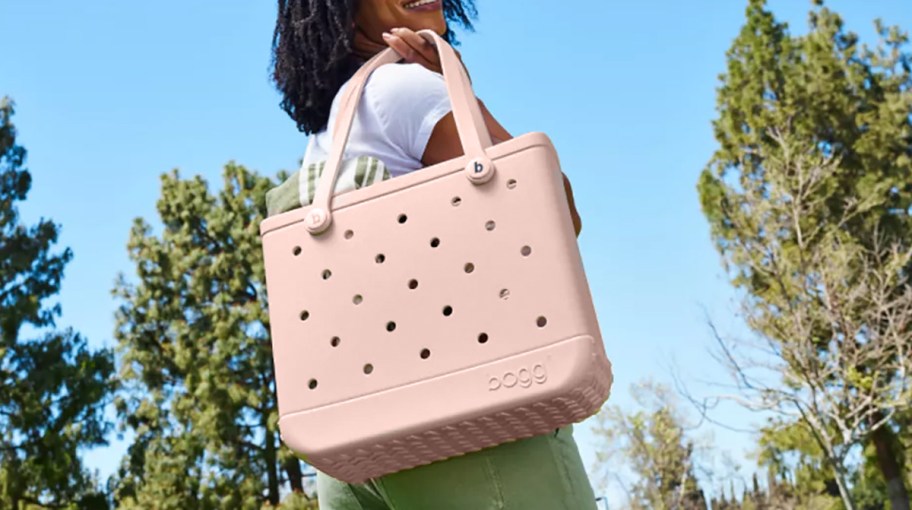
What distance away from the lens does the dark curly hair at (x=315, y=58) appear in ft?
5.85

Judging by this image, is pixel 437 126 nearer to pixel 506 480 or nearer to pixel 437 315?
pixel 437 315

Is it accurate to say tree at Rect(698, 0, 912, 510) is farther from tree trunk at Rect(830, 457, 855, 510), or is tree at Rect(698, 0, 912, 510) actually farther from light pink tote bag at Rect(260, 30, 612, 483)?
light pink tote bag at Rect(260, 30, 612, 483)

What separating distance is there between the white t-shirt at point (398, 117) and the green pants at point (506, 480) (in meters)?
0.46

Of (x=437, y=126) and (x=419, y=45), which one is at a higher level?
(x=419, y=45)

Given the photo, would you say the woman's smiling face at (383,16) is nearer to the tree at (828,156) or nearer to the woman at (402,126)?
the woman at (402,126)

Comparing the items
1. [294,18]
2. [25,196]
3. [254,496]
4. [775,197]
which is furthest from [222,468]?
[294,18]

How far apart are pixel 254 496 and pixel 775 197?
9.71m

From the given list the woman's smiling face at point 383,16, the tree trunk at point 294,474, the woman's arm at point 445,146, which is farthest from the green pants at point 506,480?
the tree trunk at point 294,474

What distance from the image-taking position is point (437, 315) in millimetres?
1312

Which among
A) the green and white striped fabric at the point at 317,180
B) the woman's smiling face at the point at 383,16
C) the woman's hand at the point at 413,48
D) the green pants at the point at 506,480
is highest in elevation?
the woman's smiling face at the point at 383,16

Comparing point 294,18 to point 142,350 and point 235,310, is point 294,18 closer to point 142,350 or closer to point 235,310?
point 235,310

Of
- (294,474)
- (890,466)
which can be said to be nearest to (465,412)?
(294,474)

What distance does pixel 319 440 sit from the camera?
1322mm

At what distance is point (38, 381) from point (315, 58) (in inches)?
666
